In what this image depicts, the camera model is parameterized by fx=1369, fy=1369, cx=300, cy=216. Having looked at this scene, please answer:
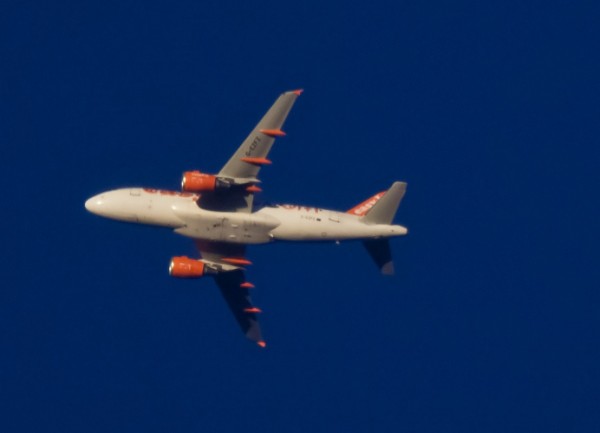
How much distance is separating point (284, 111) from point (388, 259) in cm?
1746

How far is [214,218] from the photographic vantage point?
411 ft

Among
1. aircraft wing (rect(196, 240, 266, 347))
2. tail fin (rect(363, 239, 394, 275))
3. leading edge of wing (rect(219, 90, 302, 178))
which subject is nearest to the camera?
leading edge of wing (rect(219, 90, 302, 178))

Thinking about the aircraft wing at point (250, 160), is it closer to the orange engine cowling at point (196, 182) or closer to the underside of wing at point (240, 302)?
Result: the orange engine cowling at point (196, 182)

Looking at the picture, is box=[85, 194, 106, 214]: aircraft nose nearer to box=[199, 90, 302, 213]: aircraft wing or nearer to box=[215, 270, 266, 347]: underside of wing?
box=[199, 90, 302, 213]: aircraft wing

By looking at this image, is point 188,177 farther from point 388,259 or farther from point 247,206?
point 388,259

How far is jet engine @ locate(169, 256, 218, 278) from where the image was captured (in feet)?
415

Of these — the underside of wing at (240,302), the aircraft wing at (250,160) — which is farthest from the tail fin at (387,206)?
the underside of wing at (240,302)

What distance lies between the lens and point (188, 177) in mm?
122188

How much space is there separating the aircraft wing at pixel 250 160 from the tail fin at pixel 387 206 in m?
11.2

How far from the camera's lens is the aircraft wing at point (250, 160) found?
123 m

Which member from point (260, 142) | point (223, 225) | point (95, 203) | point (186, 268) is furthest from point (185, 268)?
point (260, 142)

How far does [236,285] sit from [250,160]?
14470mm

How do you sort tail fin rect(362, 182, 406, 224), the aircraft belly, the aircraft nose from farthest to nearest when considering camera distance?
tail fin rect(362, 182, 406, 224)
the aircraft nose
the aircraft belly

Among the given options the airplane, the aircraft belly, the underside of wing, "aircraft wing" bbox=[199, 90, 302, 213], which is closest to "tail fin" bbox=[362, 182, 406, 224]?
the airplane
